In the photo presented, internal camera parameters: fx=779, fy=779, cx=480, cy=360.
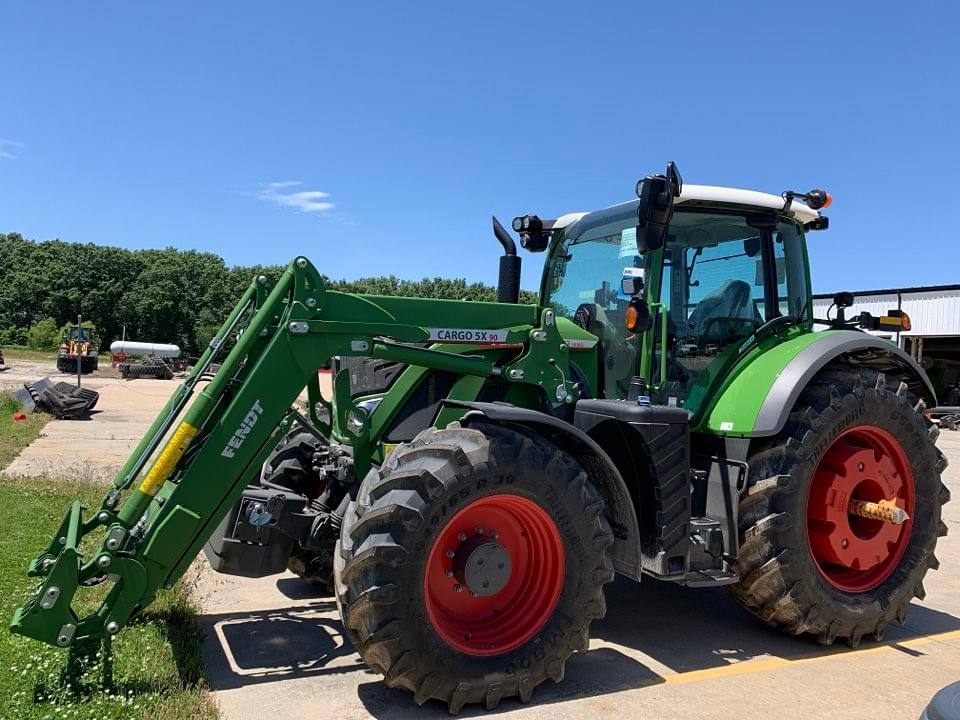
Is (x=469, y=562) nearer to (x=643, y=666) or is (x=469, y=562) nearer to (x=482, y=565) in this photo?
(x=482, y=565)

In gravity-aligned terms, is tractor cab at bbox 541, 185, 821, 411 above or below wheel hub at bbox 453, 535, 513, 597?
above

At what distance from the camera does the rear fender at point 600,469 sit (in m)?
3.98

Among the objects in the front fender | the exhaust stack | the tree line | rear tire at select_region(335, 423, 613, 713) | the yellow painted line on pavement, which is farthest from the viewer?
the tree line

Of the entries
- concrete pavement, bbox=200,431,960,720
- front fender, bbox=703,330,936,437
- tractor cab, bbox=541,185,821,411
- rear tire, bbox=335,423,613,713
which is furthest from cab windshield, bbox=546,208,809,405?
concrete pavement, bbox=200,431,960,720

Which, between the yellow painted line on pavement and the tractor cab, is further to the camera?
the tractor cab

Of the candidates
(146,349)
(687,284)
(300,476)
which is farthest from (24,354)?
(687,284)

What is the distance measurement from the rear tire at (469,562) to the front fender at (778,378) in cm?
125

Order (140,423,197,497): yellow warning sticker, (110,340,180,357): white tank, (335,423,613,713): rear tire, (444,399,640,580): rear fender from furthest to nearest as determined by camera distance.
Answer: (110,340,180,357): white tank
(444,399,640,580): rear fender
(140,423,197,497): yellow warning sticker
(335,423,613,713): rear tire

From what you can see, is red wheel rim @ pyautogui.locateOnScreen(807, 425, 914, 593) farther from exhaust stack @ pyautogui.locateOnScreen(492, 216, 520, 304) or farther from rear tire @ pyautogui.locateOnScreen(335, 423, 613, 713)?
exhaust stack @ pyautogui.locateOnScreen(492, 216, 520, 304)

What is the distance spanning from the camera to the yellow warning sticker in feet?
12.5

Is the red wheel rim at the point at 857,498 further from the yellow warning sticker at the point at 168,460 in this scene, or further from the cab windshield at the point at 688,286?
the yellow warning sticker at the point at 168,460

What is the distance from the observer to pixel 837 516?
495 centimetres

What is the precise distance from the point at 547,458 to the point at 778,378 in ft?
5.70

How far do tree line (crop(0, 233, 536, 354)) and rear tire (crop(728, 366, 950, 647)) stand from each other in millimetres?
63797
